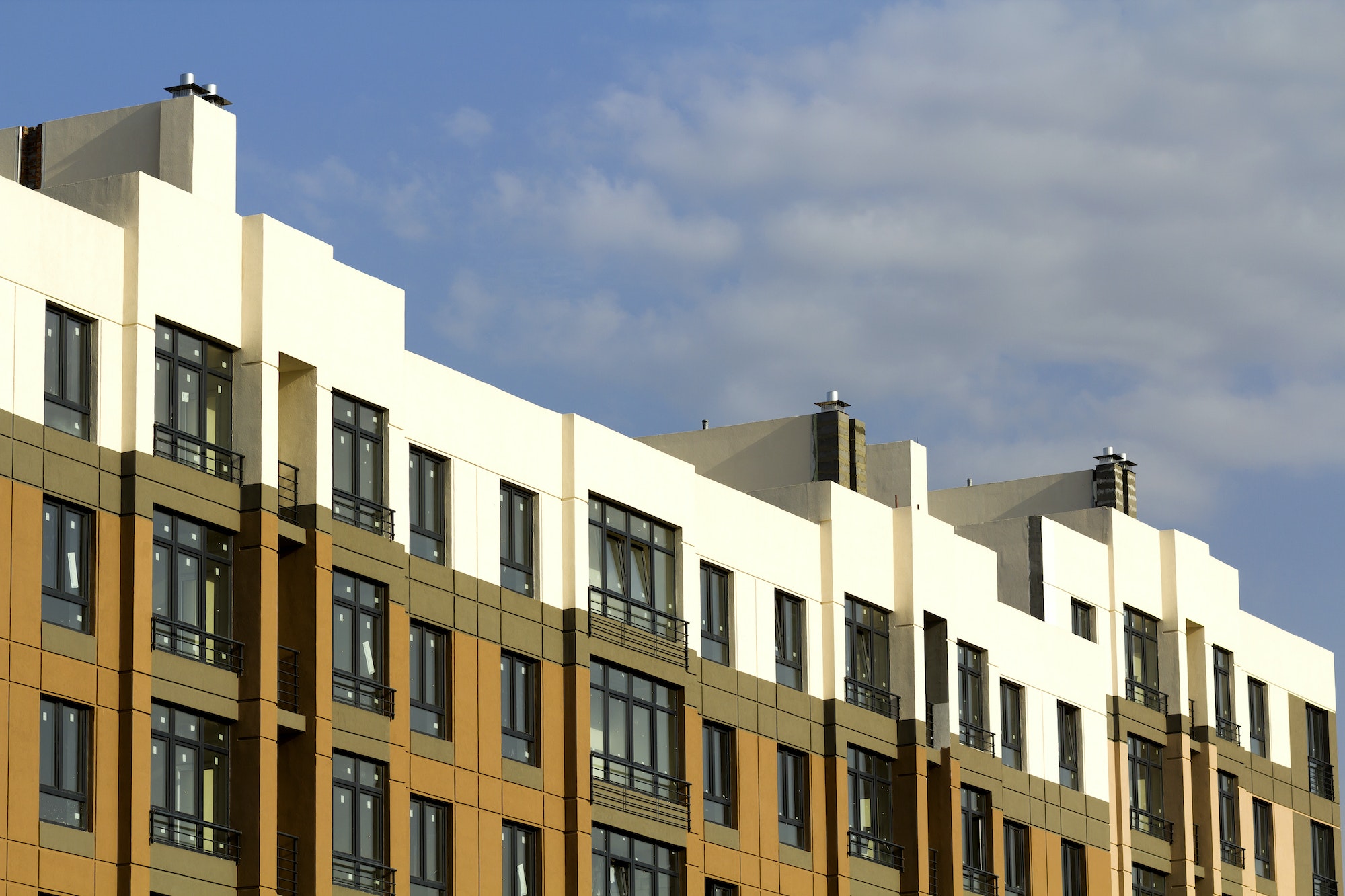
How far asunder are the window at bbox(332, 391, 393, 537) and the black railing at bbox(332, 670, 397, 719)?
9.19ft

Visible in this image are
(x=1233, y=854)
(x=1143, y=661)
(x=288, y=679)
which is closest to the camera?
(x=288, y=679)

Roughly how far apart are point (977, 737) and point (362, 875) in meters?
21.2

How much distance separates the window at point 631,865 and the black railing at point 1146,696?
2021 cm

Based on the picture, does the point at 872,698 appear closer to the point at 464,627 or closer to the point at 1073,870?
the point at 1073,870

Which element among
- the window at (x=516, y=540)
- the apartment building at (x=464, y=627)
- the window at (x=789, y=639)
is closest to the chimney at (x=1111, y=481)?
the apartment building at (x=464, y=627)

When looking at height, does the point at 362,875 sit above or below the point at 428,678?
below

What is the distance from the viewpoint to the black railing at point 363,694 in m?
47.8

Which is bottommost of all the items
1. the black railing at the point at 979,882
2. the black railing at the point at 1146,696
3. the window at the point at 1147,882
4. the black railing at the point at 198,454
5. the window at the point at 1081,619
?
the black railing at the point at 979,882

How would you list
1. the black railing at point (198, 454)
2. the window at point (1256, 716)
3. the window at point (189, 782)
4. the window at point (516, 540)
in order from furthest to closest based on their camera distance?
1. the window at point (1256, 716)
2. the window at point (516, 540)
3. the black railing at point (198, 454)
4. the window at point (189, 782)

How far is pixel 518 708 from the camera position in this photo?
52.4 m

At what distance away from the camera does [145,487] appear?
1730 inches

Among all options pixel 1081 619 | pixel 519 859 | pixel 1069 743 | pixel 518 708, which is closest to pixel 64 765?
pixel 519 859

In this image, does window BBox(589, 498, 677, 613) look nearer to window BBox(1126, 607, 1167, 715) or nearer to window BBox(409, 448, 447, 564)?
window BBox(409, 448, 447, 564)

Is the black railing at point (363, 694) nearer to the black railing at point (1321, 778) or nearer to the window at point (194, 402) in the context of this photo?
the window at point (194, 402)
